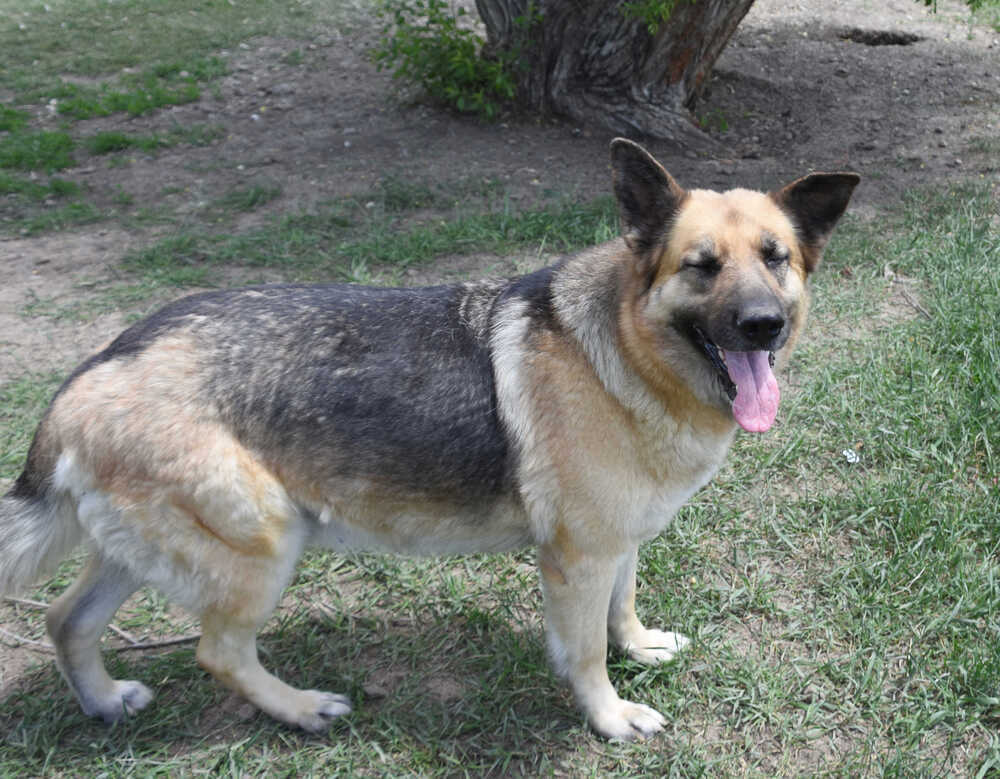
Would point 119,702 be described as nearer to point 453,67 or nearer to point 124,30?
point 453,67

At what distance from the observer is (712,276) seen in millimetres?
2506

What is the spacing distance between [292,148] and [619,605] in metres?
5.62

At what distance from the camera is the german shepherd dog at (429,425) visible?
8.16ft

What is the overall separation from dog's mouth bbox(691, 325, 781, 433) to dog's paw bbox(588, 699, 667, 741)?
3.74 feet

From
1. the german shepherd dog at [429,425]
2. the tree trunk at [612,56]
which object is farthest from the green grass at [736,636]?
the tree trunk at [612,56]

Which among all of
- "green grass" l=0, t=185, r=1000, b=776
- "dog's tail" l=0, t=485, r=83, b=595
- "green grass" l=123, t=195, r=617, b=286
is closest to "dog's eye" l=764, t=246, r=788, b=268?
"green grass" l=0, t=185, r=1000, b=776

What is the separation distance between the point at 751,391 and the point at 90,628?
2.42 meters

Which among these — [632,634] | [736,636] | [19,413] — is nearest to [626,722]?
[632,634]

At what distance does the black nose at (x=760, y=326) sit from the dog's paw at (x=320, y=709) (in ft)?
6.45

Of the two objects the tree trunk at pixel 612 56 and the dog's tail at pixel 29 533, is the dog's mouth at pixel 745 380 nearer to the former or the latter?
the dog's tail at pixel 29 533

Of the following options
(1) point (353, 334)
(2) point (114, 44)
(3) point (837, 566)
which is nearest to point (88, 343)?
(1) point (353, 334)

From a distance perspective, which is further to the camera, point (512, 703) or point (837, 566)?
point (837, 566)

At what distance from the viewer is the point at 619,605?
3.05 meters

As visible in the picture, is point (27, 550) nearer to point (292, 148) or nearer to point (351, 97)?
point (292, 148)
